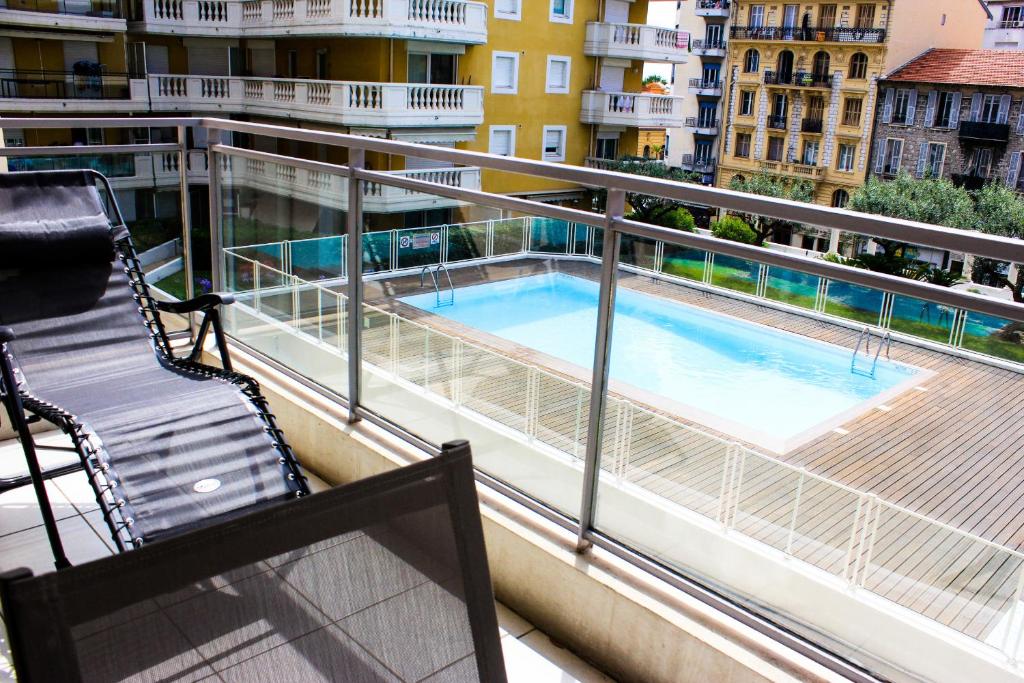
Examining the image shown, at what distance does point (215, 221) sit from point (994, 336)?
11.1 ft

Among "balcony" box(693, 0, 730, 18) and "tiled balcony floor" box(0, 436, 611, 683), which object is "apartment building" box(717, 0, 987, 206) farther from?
"tiled balcony floor" box(0, 436, 611, 683)

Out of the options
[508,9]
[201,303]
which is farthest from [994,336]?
[508,9]

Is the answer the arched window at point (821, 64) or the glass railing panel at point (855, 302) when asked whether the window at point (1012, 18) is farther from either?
the glass railing panel at point (855, 302)

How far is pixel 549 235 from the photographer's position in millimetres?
2393

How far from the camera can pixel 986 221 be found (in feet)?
102

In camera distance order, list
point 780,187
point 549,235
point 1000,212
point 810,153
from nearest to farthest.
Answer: point 549,235 < point 1000,212 < point 780,187 < point 810,153

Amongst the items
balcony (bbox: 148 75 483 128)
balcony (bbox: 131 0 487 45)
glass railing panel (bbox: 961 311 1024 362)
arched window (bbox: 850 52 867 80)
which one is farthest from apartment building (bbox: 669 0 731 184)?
glass railing panel (bbox: 961 311 1024 362)

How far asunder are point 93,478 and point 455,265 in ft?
4.06

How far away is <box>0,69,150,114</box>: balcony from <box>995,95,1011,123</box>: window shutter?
103 ft

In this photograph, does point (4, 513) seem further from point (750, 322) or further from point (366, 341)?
point (750, 322)

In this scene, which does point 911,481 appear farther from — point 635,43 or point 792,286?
point 635,43

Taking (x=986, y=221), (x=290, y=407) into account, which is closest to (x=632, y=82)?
(x=986, y=221)

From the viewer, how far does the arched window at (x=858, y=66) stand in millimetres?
37656

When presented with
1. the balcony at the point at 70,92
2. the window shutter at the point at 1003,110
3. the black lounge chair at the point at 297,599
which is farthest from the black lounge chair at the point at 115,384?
the window shutter at the point at 1003,110
